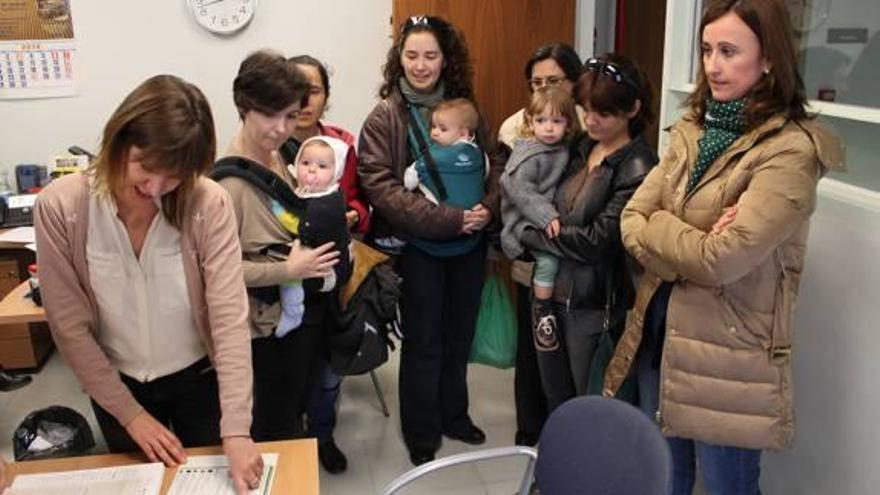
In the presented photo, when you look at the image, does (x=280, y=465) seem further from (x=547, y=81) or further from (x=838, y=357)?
(x=547, y=81)

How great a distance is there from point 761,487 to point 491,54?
220cm

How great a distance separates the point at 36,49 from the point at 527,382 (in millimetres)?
2924

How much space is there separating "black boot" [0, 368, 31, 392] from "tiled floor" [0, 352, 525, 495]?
0.04 metres

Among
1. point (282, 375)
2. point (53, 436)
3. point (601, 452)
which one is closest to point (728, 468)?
point (601, 452)

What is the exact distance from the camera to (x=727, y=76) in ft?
5.09

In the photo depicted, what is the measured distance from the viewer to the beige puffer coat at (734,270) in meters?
1.49

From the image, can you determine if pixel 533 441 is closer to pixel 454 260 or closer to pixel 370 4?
pixel 454 260

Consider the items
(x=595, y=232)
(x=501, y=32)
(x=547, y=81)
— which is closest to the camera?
(x=595, y=232)

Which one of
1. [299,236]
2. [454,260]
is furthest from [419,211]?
[299,236]

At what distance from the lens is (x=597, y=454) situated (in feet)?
4.52

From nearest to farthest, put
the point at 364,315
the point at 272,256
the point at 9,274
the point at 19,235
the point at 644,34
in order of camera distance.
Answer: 1. the point at 272,256
2. the point at 364,315
3. the point at 19,235
4. the point at 9,274
5. the point at 644,34

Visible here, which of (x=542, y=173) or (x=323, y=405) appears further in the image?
(x=323, y=405)

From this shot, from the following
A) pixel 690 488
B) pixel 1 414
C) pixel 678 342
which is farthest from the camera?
pixel 1 414

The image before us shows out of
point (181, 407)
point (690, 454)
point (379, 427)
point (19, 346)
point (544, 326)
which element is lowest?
point (379, 427)
